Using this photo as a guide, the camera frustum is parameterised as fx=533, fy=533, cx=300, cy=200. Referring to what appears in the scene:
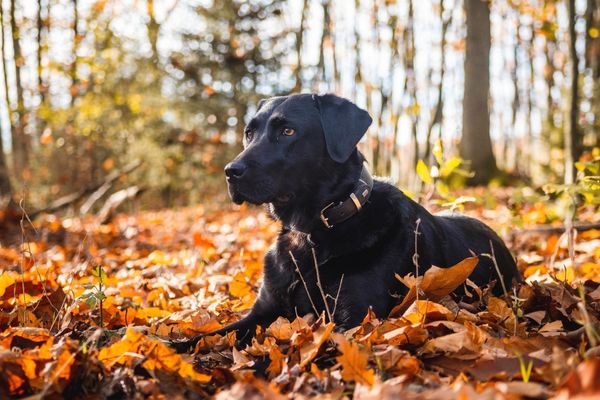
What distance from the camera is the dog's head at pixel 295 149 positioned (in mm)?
3014

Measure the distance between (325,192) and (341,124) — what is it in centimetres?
41

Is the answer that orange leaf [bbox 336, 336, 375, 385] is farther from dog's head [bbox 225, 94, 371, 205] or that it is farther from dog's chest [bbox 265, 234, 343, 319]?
dog's head [bbox 225, 94, 371, 205]

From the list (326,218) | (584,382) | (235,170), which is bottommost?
(584,382)

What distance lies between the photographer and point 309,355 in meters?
1.93

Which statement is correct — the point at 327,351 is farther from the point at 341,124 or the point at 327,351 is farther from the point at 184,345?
the point at 341,124

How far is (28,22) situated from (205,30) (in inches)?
300

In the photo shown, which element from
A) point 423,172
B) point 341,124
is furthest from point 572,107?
point 341,124

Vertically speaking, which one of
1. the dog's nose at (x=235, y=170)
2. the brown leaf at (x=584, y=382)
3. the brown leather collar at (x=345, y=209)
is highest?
the dog's nose at (x=235, y=170)

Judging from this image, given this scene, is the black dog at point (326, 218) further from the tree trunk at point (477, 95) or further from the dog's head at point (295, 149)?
the tree trunk at point (477, 95)

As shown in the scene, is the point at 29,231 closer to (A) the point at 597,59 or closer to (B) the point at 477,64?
(B) the point at 477,64

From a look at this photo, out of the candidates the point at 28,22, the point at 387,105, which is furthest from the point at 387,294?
the point at 387,105

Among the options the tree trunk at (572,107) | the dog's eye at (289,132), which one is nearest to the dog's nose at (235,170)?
the dog's eye at (289,132)

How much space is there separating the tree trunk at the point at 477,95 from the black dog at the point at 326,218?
34.8 feet

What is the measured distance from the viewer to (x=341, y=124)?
312cm
